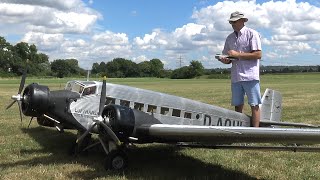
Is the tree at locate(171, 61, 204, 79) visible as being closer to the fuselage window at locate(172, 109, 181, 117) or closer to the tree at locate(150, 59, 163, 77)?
the tree at locate(150, 59, 163, 77)

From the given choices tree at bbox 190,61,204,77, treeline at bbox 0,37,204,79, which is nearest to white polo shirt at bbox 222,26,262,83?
treeline at bbox 0,37,204,79

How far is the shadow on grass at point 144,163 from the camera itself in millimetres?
7809

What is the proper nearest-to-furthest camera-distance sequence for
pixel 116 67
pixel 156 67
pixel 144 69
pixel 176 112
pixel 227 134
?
pixel 227 134 → pixel 176 112 → pixel 116 67 → pixel 144 69 → pixel 156 67

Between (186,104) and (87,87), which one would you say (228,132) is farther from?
(87,87)

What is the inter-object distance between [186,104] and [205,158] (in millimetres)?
1318

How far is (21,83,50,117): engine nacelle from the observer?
914 cm

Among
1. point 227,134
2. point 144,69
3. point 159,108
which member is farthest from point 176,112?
point 144,69

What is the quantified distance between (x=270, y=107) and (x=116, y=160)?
16.4ft

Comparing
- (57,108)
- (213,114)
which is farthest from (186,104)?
(57,108)

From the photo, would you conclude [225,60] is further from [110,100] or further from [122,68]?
[122,68]

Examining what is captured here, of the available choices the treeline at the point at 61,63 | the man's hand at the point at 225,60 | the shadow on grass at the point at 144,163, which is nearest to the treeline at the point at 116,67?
the treeline at the point at 61,63

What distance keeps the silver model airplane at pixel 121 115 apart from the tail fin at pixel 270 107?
0.46m

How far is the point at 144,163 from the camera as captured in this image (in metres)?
8.95

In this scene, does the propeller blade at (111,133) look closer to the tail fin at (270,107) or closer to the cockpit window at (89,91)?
the cockpit window at (89,91)
